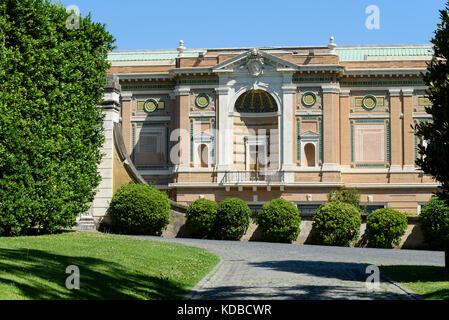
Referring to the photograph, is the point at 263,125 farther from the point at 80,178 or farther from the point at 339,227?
the point at 80,178

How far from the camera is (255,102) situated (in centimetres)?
4784

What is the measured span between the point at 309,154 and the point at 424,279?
30.8 m

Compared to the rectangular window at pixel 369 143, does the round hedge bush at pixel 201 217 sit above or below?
below

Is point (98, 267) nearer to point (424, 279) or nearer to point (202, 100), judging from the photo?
point (424, 279)

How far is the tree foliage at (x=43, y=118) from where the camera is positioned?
20266mm

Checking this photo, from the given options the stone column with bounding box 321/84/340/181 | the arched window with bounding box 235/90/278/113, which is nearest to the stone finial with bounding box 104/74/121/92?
the arched window with bounding box 235/90/278/113

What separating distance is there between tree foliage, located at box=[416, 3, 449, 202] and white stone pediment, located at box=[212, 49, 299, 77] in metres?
29.3

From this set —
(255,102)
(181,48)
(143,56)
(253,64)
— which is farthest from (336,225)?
(143,56)

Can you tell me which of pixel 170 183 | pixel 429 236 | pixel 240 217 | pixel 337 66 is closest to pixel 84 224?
pixel 240 217

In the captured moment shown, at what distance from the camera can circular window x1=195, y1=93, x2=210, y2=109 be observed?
47.2m

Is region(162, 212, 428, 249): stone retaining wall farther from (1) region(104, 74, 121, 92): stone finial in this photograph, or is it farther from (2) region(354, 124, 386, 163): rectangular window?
(2) region(354, 124, 386, 163): rectangular window

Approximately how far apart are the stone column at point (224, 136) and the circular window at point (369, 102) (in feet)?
31.7

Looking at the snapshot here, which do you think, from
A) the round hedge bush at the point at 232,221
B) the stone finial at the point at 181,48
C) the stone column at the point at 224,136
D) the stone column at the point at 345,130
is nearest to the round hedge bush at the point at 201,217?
the round hedge bush at the point at 232,221
